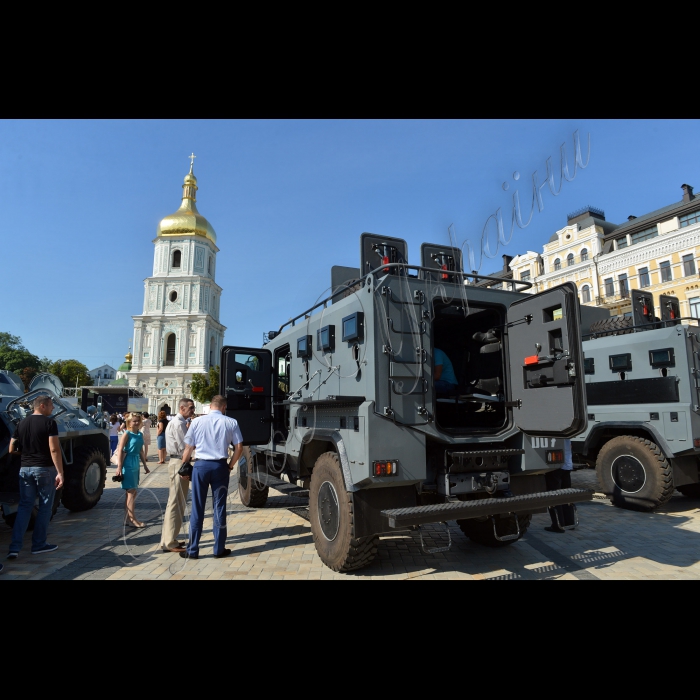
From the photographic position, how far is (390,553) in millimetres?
5711

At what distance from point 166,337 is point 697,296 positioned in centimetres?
5949

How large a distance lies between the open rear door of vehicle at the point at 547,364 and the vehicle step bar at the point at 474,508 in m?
0.62

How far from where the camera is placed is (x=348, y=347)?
480 cm

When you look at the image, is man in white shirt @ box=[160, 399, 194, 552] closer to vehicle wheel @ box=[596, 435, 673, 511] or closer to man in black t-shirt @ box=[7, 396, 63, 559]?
man in black t-shirt @ box=[7, 396, 63, 559]

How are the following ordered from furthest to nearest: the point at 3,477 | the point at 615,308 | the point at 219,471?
the point at 615,308, the point at 3,477, the point at 219,471

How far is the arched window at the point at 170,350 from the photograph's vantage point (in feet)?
216

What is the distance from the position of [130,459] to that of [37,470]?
1396 mm

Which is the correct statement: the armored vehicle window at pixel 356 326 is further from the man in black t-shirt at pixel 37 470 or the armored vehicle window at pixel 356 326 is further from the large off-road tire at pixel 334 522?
the man in black t-shirt at pixel 37 470

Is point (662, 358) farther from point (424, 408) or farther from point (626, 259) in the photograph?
point (626, 259)

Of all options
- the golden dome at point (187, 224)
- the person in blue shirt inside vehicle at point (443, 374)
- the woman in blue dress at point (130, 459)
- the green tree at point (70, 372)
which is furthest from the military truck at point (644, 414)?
the green tree at point (70, 372)

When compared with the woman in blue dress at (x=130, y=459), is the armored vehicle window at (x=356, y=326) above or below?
above

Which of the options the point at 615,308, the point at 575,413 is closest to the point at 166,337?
the point at 615,308

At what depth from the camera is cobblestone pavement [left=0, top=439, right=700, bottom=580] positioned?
16.3 feet

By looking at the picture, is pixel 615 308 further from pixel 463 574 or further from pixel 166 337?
pixel 166 337
